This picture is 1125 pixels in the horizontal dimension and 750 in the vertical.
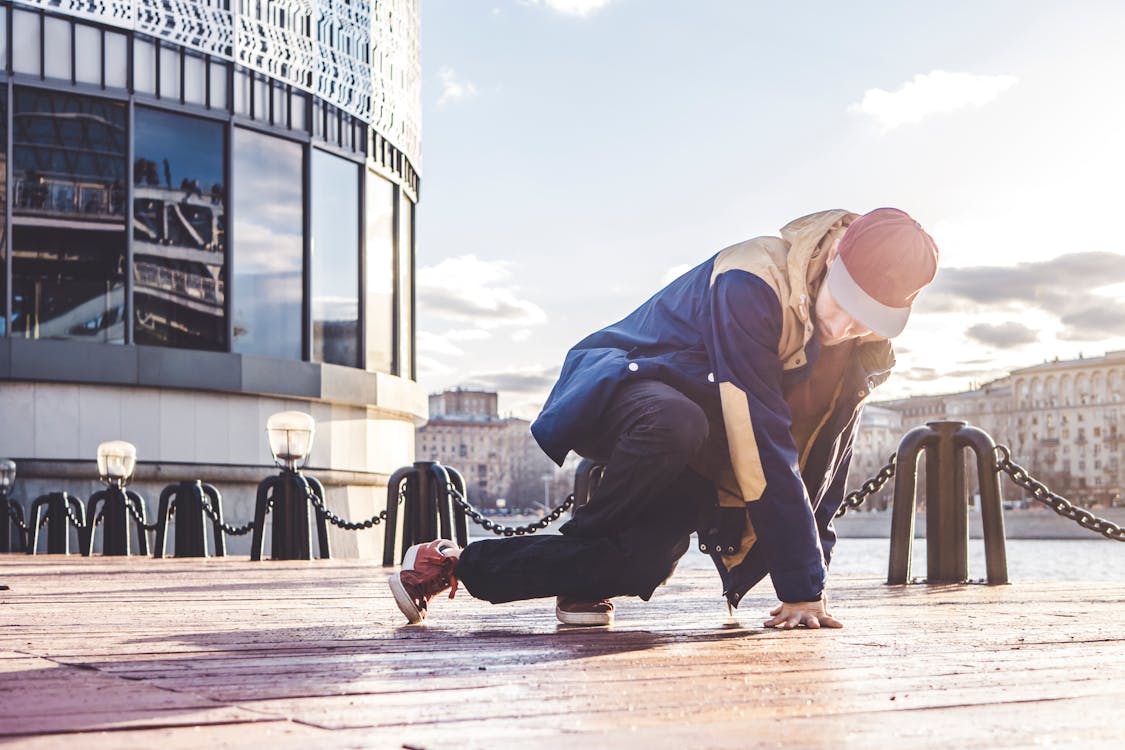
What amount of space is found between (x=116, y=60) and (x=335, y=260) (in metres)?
5.10

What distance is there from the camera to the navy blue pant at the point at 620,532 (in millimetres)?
4055

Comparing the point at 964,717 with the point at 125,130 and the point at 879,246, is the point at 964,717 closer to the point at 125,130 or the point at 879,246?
the point at 879,246

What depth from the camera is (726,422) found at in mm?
4078

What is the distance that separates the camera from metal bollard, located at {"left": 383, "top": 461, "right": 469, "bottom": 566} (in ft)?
34.9

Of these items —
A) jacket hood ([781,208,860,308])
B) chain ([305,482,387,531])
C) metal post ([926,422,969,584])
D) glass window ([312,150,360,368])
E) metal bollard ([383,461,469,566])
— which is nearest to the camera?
jacket hood ([781,208,860,308])

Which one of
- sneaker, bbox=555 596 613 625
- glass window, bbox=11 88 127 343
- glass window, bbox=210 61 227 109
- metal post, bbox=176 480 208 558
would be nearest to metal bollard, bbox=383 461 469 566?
metal post, bbox=176 480 208 558

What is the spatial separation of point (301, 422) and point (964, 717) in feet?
35.7

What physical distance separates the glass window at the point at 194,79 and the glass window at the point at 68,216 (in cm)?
112

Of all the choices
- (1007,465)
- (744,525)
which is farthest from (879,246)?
(1007,465)

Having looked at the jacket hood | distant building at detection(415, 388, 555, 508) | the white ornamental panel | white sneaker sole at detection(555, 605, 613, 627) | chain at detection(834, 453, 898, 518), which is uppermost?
the white ornamental panel

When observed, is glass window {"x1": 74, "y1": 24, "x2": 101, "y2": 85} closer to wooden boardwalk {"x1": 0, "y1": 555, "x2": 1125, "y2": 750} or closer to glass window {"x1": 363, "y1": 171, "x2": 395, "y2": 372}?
glass window {"x1": 363, "y1": 171, "x2": 395, "y2": 372}

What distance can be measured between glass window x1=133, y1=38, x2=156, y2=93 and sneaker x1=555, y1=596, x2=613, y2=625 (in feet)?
60.4

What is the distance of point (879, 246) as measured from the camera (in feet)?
12.9

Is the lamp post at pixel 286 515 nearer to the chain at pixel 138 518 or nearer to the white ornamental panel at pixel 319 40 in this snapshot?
the chain at pixel 138 518
